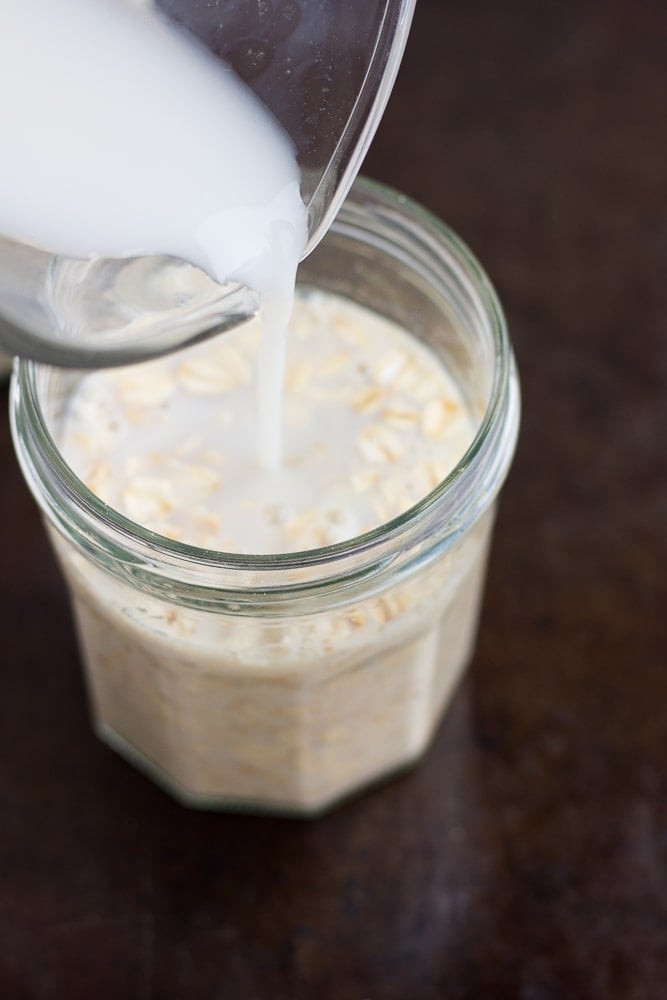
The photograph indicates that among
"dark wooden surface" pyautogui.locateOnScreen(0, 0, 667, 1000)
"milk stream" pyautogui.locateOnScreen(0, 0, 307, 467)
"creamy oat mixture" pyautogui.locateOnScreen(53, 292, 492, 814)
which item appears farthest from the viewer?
"dark wooden surface" pyautogui.locateOnScreen(0, 0, 667, 1000)

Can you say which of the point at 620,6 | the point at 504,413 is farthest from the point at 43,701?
the point at 620,6

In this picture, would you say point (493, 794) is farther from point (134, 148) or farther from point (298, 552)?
point (134, 148)

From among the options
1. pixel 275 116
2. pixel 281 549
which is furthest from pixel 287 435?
pixel 275 116

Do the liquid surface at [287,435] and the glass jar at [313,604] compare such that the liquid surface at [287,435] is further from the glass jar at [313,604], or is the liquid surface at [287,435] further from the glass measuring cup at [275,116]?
the glass measuring cup at [275,116]

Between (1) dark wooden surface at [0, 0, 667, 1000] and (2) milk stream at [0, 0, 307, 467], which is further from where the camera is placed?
Result: (1) dark wooden surface at [0, 0, 667, 1000]

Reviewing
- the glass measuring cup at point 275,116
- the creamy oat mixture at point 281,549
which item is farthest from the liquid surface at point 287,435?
the glass measuring cup at point 275,116

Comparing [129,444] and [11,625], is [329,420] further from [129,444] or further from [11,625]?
[11,625]

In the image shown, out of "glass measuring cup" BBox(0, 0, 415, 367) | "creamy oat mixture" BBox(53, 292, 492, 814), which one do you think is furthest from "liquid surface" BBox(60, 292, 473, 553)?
"glass measuring cup" BBox(0, 0, 415, 367)

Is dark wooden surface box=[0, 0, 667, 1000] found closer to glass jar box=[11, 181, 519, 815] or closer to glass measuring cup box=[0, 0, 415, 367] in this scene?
glass jar box=[11, 181, 519, 815]
